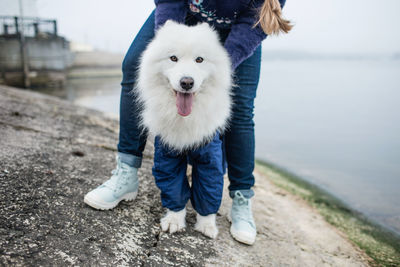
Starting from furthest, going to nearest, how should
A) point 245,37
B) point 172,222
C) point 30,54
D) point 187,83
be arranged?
point 30,54
point 172,222
point 245,37
point 187,83

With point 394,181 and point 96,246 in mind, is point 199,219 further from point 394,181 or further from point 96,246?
point 394,181

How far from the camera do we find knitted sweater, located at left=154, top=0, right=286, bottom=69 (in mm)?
1816

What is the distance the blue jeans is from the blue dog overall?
21 centimetres

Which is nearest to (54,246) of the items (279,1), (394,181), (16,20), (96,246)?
(96,246)

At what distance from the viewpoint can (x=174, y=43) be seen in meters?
1.67

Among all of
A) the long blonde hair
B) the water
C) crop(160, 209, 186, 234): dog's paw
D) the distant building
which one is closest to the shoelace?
crop(160, 209, 186, 234): dog's paw

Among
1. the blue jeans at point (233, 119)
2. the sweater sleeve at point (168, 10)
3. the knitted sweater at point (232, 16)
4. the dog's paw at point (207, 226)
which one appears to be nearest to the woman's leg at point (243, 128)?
the blue jeans at point (233, 119)

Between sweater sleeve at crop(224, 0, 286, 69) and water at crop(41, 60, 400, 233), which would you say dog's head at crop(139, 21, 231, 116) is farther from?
water at crop(41, 60, 400, 233)

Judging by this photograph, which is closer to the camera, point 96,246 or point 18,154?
point 96,246

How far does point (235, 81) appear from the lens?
195 cm

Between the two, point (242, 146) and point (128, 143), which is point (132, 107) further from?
point (242, 146)

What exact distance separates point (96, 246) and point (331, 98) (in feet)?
44.8

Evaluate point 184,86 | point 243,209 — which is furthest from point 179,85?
point 243,209

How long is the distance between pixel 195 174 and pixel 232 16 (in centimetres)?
106
